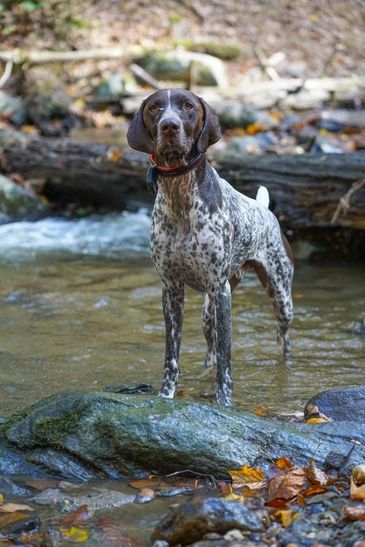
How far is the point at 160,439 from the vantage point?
4.20 meters

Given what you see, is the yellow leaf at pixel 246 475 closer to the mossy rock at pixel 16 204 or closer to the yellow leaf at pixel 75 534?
the yellow leaf at pixel 75 534

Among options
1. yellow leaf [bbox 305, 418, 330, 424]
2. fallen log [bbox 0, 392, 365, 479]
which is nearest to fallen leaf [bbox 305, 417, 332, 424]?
yellow leaf [bbox 305, 418, 330, 424]

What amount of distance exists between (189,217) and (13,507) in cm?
203

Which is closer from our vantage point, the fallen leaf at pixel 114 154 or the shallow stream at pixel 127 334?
the shallow stream at pixel 127 334

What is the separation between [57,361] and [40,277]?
2.95m

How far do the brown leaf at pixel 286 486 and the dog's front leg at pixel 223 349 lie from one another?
1.35 metres

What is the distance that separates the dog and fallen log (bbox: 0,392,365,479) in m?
1.05

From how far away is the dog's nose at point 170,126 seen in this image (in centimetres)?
466

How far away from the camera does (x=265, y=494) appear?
3.96 m

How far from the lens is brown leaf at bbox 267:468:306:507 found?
386cm

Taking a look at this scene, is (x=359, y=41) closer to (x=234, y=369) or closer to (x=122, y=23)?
(x=122, y=23)

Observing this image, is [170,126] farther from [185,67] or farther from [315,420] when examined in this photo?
[185,67]

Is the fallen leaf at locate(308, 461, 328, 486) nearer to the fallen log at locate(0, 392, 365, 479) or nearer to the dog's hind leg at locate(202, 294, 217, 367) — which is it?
the fallen log at locate(0, 392, 365, 479)

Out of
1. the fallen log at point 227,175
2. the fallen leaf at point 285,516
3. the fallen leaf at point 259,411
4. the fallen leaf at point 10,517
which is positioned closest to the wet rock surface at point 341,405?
the fallen leaf at point 259,411
